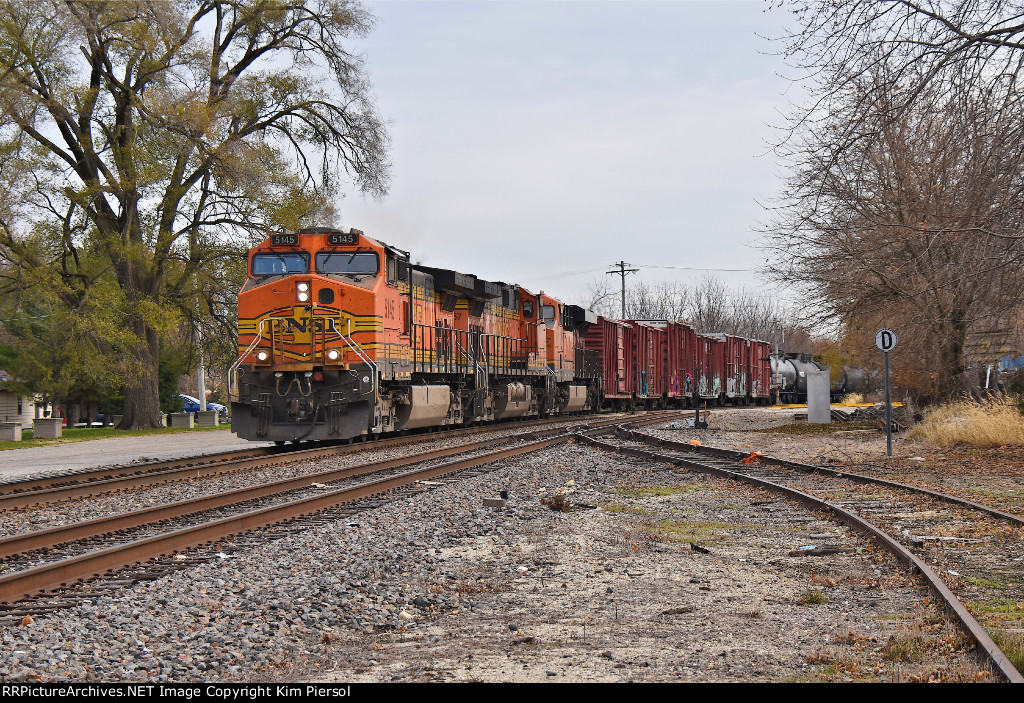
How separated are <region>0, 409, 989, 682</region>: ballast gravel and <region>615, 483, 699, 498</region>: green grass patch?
2534 millimetres

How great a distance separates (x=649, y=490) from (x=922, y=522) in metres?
3.65

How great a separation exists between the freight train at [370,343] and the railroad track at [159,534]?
3.52 meters

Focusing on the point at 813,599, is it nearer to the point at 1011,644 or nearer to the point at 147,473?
the point at 1011,644

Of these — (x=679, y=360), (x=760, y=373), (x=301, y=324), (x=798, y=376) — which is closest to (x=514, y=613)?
(x=301, y=324)

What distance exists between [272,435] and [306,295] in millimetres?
2449

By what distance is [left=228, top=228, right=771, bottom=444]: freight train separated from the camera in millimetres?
16656

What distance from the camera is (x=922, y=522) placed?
9.38m

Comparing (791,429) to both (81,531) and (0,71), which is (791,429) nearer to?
(81,531)

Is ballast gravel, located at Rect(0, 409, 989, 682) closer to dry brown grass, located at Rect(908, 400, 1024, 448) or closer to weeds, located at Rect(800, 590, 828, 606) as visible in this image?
weeds, located at Rect(800, 590, 828, 606)

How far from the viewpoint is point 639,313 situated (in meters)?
91.4

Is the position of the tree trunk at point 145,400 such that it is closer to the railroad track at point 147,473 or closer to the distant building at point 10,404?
the railroad track at point 147,473

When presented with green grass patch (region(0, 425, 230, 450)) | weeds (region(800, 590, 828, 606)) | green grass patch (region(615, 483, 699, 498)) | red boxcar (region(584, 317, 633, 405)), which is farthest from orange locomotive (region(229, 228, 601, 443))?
red boxcar (region(584, 317, 633, 405))

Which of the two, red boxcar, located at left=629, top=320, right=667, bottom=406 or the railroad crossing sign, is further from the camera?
red boxcar, located at left=629, top=320, right=667, bottom=406

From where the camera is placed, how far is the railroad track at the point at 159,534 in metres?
6.10
